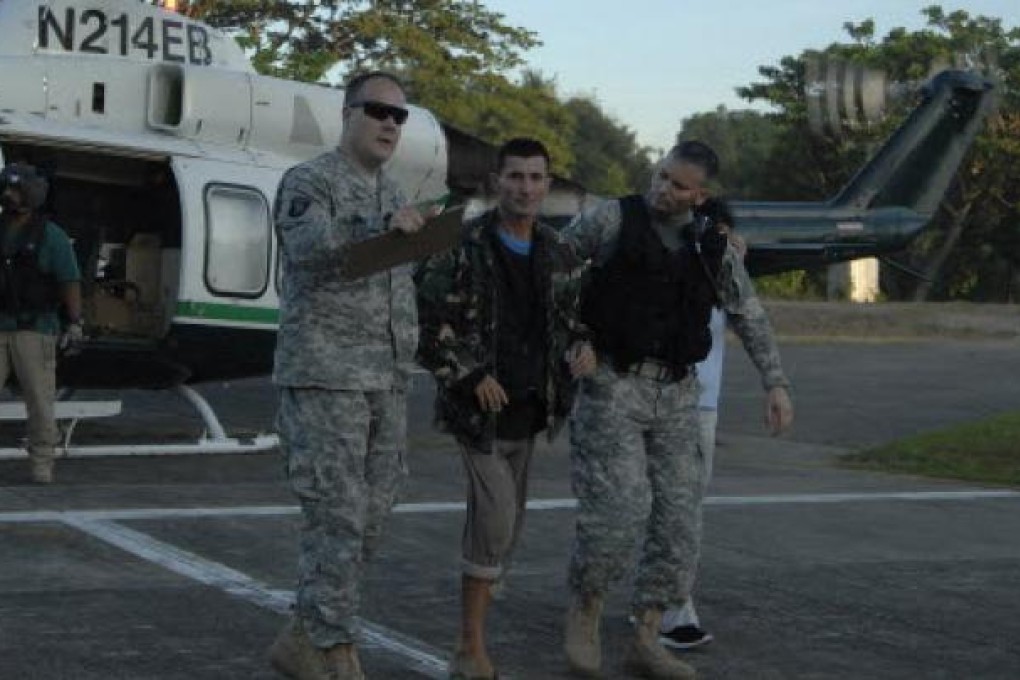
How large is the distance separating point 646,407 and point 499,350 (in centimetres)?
64

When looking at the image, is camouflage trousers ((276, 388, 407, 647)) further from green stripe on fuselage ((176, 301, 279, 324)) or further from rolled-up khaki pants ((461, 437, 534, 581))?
green stripe on fuselage ((176, 301, 279, 324))

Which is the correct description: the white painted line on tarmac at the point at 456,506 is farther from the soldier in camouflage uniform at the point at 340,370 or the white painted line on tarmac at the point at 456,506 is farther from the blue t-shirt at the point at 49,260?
the soldier in camouflage uniform at the point at 340,370

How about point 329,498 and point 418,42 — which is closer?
point 329,498

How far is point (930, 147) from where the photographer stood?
21.1 meters

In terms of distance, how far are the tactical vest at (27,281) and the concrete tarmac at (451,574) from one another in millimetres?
1133

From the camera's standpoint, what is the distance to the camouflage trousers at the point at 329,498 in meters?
5.39

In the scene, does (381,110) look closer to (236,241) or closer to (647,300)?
(647,300)

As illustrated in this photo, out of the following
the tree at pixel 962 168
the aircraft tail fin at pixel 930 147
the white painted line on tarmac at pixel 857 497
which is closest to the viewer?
the white painted line on tarmac at pixel 857 497

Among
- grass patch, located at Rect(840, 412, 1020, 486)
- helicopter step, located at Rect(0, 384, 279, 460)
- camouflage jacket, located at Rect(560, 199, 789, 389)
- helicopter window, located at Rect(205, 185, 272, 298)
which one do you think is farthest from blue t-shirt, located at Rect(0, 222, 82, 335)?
grass patch, located at Rect(840, 412, 1020, 486)

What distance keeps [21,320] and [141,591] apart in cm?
386

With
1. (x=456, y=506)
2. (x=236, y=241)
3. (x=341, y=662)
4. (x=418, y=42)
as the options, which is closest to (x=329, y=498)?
(x=341, y=662)

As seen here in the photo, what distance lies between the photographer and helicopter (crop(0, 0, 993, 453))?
12.8 meters

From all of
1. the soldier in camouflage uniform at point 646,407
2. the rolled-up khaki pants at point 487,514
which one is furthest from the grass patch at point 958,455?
the rolled-up khaki pants at point 487,514

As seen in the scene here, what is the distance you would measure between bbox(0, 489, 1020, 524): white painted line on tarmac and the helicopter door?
3248 millimetres
